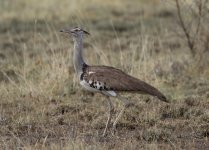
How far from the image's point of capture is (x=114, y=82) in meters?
7.19

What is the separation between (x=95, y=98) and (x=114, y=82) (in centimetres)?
186

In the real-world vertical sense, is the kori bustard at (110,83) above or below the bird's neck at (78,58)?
below

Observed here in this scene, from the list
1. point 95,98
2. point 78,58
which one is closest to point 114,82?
point 78,58

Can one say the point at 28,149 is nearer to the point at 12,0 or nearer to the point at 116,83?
the point at 116,83

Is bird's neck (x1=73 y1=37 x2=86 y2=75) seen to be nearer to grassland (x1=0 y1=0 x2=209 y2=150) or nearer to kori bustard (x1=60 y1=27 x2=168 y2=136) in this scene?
kori bustard (x1=60 y1=27 x2=168 y2=136)

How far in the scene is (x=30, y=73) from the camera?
1034cm

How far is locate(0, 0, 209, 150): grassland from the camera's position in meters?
7.00

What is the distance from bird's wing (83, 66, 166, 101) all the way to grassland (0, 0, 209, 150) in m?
0.38

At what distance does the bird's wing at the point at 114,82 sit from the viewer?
7.12 metres

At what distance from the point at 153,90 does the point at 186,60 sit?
4001 millimetres

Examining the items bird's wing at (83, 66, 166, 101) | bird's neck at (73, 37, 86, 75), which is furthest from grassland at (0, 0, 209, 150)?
bird's neck at (73, 37, 86, 75)

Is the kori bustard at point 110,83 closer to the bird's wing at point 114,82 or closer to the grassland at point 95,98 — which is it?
the bird's wing at point 114,82

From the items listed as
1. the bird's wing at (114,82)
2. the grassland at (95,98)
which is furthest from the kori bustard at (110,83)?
the grassland at (95,98)

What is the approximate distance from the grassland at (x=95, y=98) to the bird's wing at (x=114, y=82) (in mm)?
384
